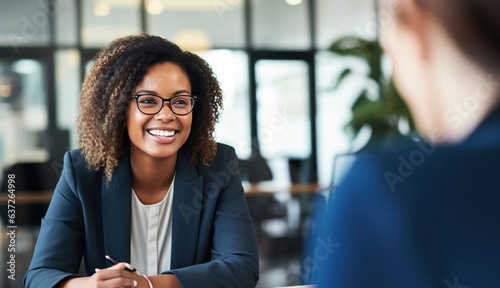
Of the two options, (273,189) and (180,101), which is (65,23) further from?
(180,101)

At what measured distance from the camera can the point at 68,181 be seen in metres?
1.61

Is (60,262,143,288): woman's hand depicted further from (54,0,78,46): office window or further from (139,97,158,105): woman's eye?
(54,0,78,46): office window

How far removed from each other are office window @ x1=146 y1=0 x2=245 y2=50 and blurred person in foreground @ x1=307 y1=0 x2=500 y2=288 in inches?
225

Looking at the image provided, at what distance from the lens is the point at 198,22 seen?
611cm

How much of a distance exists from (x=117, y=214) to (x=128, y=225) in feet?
0.15

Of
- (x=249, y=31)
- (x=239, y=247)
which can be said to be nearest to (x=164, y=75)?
(x=239, y=247)

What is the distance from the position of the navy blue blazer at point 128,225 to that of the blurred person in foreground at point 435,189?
1.15 metres

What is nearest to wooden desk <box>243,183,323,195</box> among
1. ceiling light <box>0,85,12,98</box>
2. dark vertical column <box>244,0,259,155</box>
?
dark vertical column <box>244,0,259,155</box>

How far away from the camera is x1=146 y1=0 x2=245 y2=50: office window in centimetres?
599

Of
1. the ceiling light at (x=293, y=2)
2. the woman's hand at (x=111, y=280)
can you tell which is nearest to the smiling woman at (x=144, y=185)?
the woman's hand at (x=111, y=280)

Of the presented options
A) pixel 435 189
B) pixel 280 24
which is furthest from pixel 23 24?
pixel 435 189

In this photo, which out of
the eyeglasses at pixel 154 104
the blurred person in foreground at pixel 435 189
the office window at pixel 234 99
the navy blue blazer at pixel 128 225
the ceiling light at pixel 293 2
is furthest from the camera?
the ceiling light at pixel 293 2

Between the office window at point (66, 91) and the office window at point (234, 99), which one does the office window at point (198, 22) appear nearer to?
the office window at point (234, 99)

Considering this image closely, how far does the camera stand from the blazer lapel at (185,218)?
1.65 meters
